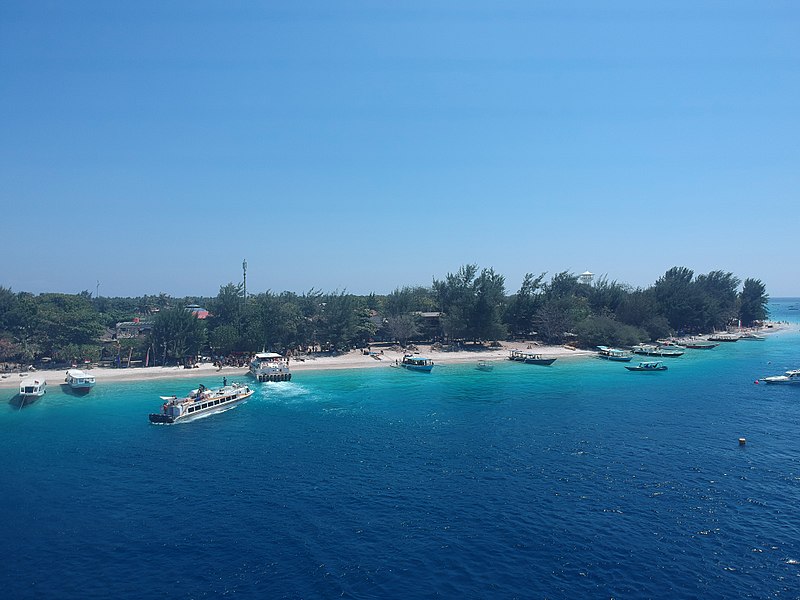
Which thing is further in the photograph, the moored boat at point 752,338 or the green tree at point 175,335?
the moored boat at point 752,338

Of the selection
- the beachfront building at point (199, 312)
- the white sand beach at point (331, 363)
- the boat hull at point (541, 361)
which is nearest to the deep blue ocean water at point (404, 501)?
the white sand beach at point (331, 363)

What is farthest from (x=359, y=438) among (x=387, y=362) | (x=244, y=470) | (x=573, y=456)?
(x=387, y=362)

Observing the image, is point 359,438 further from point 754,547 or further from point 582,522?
point 754,547

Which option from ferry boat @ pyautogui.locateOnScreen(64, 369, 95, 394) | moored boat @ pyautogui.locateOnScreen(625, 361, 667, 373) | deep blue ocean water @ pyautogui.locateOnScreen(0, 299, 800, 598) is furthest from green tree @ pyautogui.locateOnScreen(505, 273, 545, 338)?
ferry boat @ pyautogui.locateOnScreen(64, 369, 95, 394)

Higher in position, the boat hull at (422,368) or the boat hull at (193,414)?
the boat hull at (422,368)

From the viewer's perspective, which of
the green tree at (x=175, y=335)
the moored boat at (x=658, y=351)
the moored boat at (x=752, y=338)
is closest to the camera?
the green tree at (x=175, y=335)

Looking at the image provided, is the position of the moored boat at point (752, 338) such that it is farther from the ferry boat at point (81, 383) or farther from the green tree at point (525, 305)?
the ferry boat at point (81, 383)
